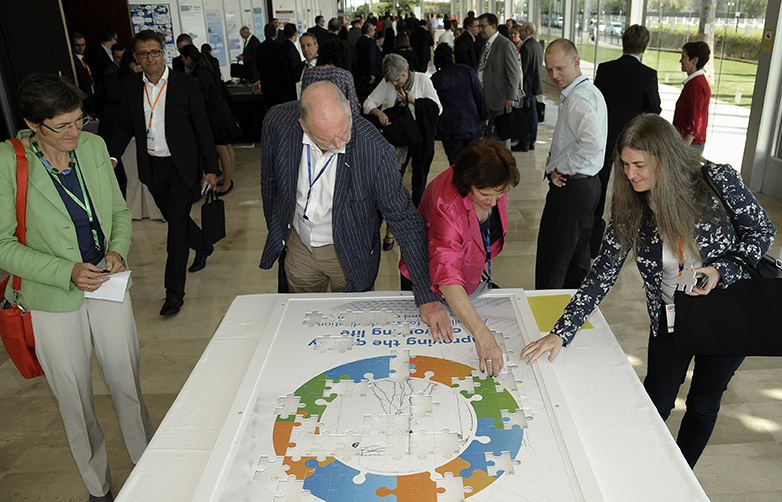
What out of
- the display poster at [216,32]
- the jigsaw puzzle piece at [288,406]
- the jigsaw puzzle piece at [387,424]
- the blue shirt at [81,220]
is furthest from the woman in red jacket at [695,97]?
the display poster at [216,32]

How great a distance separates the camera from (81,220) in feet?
8.24

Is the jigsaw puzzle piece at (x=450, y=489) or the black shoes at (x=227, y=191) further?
the black shoes at (x=227, y=191)

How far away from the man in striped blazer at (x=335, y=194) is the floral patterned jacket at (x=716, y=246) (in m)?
0.52

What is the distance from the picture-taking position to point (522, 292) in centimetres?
268

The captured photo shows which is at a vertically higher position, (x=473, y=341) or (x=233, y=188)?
(x=473, y=341)

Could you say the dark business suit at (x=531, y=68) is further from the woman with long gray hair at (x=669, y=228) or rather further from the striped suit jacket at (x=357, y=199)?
the woman with long gray hair at (x=669, y=228)

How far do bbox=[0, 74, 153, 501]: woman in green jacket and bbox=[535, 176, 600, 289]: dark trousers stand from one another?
2587 mm

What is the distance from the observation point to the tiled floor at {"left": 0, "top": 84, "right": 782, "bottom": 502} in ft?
9.65

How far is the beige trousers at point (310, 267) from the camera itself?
295cm

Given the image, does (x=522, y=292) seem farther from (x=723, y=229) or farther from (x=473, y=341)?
(x=723, y=229)

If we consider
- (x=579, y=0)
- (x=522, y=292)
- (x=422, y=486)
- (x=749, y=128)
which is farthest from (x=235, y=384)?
(x=579, y=0)

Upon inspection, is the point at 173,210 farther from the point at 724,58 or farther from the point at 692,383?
the point at 724,58

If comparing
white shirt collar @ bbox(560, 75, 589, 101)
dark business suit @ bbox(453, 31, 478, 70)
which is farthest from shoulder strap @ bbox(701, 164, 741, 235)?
dark business suit @ bbox(453, 31, 478, 70)

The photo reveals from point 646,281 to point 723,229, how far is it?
13.9 inches
